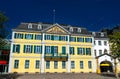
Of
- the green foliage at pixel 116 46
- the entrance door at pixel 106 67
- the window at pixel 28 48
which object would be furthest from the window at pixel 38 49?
the entrance door at pixel 106 67

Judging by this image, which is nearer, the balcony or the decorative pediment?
the balcony

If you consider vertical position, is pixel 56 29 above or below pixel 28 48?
above

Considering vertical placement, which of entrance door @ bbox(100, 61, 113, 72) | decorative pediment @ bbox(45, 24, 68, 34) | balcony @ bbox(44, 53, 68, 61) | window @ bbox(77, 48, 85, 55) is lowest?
entrance door @ bbox(100, 61, 113, 72)

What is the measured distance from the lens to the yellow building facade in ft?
119

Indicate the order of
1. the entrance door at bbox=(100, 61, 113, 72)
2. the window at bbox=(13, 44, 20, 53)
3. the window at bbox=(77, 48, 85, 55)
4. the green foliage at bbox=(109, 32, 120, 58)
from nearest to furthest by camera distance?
the green foliage at bbox=(109, 32, 120, 58)
the window at bbox=(13, 44, 20, 53)
the window at bbox=(77, 48, 85, 55)
the entrance door at bbox=(100, 61, 113, 72)

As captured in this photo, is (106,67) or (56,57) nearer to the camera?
(56,57)

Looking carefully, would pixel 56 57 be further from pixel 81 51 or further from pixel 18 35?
pixel 18 35

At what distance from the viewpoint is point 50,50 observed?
125 ft

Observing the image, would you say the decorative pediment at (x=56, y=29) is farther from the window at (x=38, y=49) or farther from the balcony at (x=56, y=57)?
the balcony at (x=56, y=57)

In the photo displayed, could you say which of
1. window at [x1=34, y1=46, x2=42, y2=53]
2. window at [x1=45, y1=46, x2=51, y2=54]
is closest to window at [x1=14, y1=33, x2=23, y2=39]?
window at [x1=34, y1=46, x2=42, y2=53]

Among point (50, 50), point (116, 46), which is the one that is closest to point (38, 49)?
point (50, 50)

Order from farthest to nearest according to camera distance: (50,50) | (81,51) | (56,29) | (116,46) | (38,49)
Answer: (81,51) < (56,29) < (50,50) < (38,49) < (116,46)

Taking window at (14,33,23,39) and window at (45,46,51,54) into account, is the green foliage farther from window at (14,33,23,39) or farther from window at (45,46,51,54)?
window at (14,33,23,39)

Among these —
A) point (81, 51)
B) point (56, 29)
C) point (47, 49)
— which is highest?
point (56, 29)
